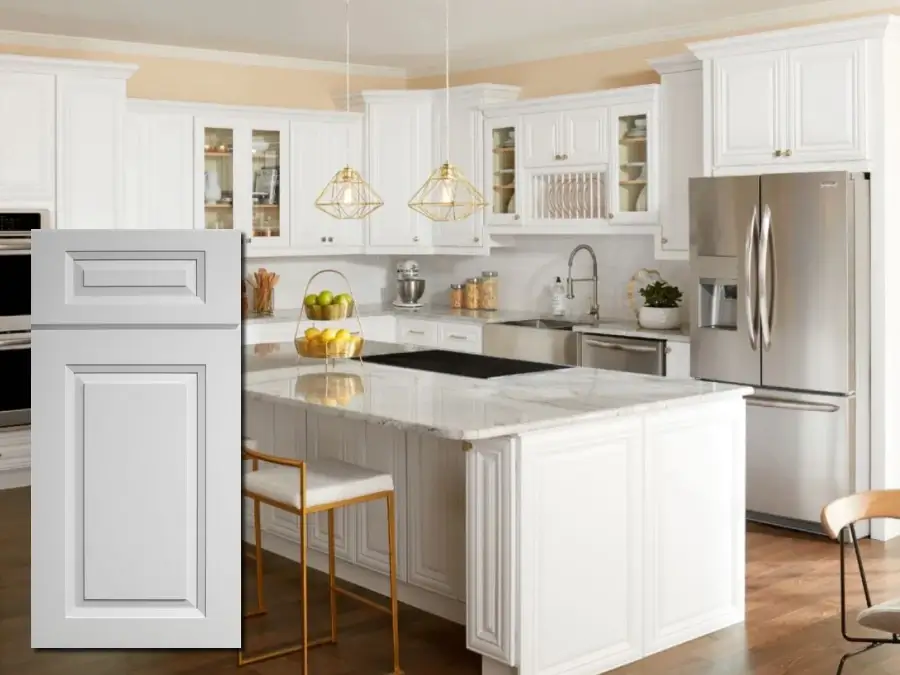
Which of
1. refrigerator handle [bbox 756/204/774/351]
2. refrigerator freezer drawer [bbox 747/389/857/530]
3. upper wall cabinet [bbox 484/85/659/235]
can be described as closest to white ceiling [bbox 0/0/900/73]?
upper wall cabinet [bbox 484/85/659/235]

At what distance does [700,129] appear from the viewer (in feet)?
20.3

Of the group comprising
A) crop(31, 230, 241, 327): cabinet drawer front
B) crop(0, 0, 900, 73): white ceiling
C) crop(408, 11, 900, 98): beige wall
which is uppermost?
crop(0, 0, 900, 73): white ceiling

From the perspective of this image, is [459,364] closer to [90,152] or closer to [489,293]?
[90,152]

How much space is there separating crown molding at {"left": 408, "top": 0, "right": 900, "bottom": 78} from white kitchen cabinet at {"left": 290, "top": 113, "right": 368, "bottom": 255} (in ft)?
2.99

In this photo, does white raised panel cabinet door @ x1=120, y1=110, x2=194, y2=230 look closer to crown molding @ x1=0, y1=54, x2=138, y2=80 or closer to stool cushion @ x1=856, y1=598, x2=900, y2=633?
crown molding @ x1=0, y1=54, x2=138, y2=80

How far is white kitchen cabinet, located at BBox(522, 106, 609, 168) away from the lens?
6.75 meters

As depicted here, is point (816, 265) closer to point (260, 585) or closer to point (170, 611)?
point (260, 585)

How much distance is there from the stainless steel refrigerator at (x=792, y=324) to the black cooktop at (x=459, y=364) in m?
1.26

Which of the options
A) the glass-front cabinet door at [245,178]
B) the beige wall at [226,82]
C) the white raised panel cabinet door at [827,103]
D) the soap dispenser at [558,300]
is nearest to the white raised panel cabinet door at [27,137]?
the beige wall at [226,82]

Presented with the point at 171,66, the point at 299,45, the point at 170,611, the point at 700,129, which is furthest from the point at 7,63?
the point at 170,611

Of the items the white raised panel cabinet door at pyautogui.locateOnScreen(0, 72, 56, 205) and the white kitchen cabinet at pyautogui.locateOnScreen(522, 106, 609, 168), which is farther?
the white kitchen cabinet at pyautogui.locateOnScreen(522, 106, 609, 168)

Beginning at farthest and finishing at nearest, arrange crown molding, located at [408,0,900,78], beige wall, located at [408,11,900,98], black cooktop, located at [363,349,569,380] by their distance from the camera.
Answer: beige wall, located at [408,11,900,98] → crown molding, located at [408,0,900,78] → black cooktop, located at [363,349,569,380]

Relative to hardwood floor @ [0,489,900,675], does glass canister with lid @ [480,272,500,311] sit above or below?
above

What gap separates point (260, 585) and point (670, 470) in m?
1.63
